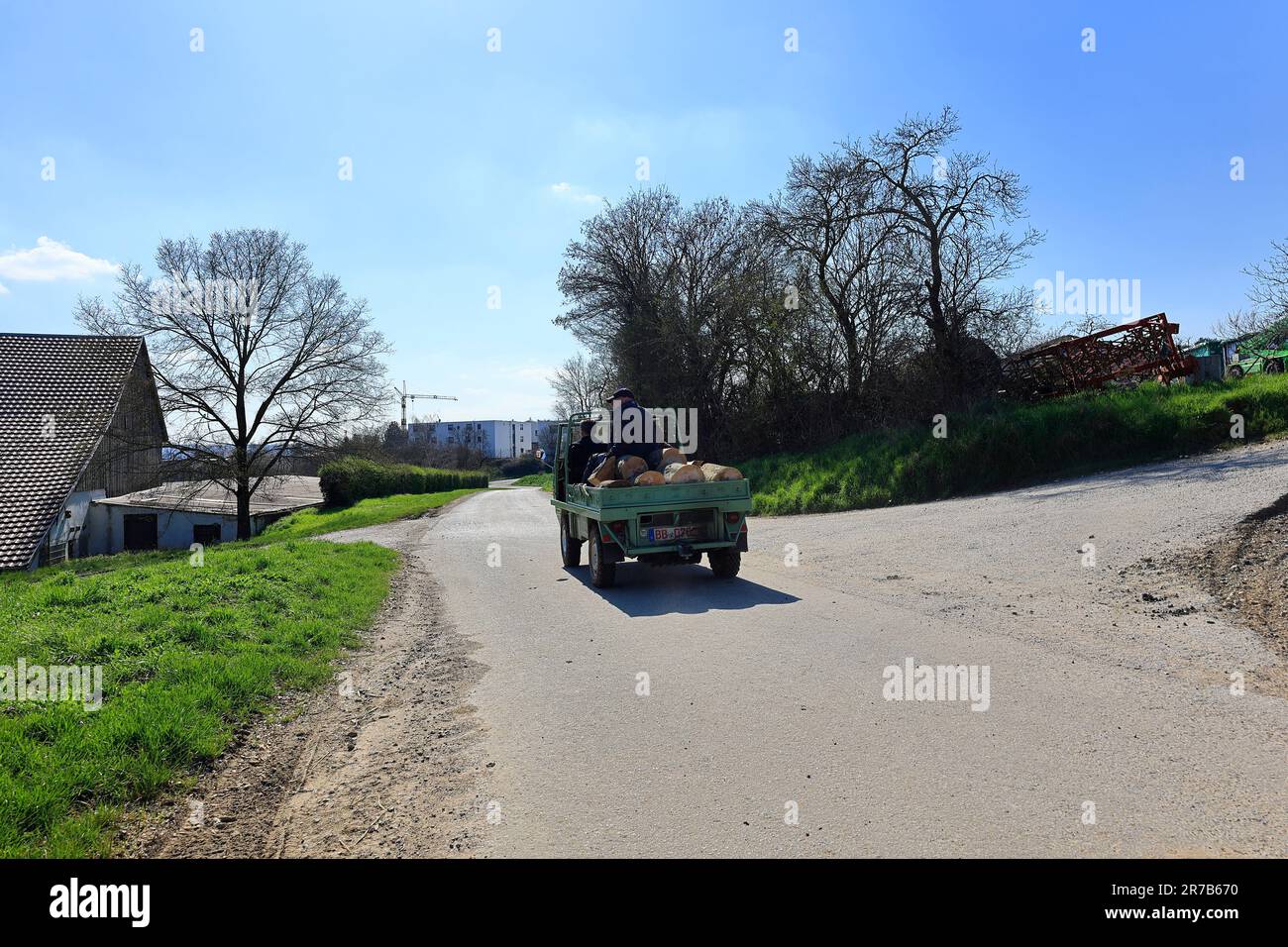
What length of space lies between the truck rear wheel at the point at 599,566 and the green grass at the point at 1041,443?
10.0 m

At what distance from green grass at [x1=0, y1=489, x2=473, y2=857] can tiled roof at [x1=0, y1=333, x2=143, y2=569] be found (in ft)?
57.0

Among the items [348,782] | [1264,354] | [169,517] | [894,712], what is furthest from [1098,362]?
[169,517]

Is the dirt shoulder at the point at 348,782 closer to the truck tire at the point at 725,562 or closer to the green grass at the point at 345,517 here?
the truck tire at the point at 725,562

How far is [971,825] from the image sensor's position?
337 centimetres

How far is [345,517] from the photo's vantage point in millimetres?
34469

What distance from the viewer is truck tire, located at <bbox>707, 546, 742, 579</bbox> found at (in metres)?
10.8

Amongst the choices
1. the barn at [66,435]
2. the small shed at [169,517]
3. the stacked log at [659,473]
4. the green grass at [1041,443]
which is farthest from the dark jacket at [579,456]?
the small shed at [169,517]

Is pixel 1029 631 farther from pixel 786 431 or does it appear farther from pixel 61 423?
pixel 61 423

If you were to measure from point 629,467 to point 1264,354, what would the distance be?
18.1 metres

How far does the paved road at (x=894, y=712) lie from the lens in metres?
3.41

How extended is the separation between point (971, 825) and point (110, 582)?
10.6 metres

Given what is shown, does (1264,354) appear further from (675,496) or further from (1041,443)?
(675,496)
